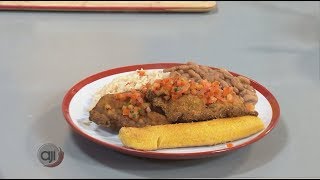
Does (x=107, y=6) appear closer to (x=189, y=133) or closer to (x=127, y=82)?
(x=127, y=82)

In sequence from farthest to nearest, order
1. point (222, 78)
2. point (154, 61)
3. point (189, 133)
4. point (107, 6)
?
point (107, 6), point (154, 61), point (222, 78), point (189, 133)

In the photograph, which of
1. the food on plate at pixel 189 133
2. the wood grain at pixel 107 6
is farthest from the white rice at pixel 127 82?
the wood grain at pixel 107 6

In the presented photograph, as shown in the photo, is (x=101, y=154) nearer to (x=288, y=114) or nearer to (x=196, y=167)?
(x=196, y=167)

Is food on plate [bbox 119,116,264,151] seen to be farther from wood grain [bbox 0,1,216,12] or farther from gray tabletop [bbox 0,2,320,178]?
wood grain [bbox 0,1,216,12]

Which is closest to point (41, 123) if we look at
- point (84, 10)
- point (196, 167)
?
point (196, 167)

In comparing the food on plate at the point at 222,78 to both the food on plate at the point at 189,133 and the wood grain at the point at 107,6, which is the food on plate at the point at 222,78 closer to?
the food on plate at the point at 189,133

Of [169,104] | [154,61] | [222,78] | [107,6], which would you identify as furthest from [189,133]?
[107,6]
